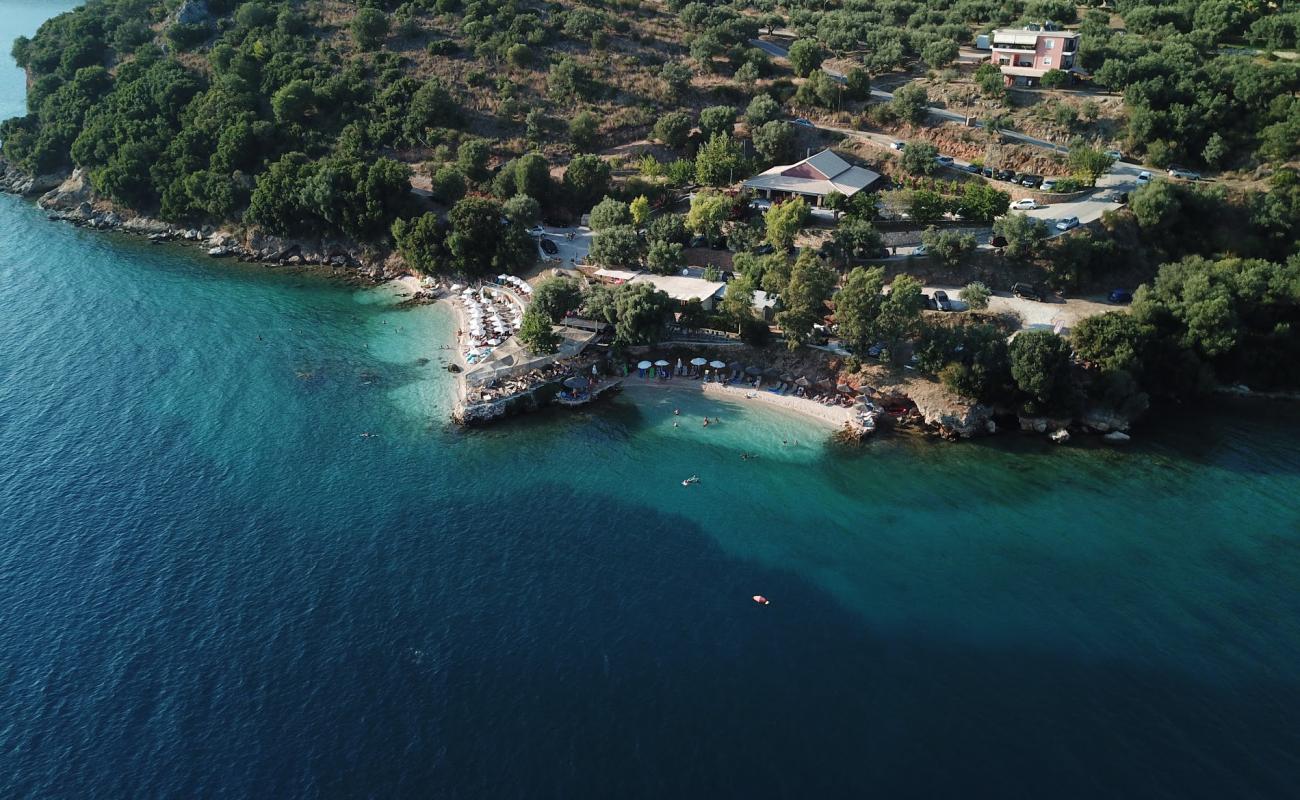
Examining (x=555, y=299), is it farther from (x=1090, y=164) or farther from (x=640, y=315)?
(x=1090, y=164)

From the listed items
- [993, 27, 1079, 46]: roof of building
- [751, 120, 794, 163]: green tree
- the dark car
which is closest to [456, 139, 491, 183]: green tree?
[751, 120, 794, 163]: green tree

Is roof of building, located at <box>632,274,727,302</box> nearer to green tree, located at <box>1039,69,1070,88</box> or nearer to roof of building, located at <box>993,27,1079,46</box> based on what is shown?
green tree, located at <box>1039,69,1070,88</box>

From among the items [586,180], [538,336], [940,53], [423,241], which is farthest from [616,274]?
[940,53]

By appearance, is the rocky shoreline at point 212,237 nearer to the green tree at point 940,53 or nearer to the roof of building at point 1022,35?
the green tree at point 940,53

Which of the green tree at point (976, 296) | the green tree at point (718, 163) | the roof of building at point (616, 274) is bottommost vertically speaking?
the green tree at point (976, 296)

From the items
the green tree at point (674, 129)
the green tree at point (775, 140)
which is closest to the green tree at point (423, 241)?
the green tree at point (674, 129)

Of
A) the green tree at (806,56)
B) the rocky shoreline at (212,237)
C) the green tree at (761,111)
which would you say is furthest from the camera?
the green tree at (806,56)

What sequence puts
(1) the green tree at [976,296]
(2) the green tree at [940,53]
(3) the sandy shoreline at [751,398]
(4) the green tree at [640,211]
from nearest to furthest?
(3) the sandy shoreline at [751,398] → (1) the green tree at [976,296] → (4) the green tree at [640,211] → (2) the green tree at [940,53]
